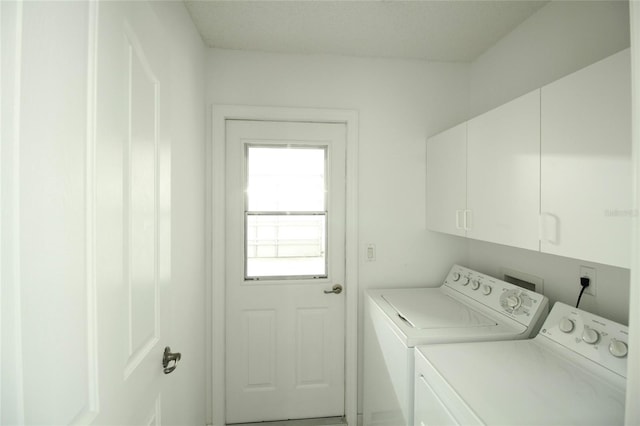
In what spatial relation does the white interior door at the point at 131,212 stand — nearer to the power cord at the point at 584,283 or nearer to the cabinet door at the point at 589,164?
the cabinet door at the point at 589,164

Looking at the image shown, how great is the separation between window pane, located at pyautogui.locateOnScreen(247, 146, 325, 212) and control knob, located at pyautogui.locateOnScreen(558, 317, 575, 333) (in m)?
1.42

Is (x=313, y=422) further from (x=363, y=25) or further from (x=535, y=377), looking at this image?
(x=363, y=25)

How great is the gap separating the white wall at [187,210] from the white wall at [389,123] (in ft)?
1.55

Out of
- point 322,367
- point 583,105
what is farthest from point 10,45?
point 322,367

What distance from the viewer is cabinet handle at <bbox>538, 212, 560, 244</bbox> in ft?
3.67

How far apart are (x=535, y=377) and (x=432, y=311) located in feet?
2.01

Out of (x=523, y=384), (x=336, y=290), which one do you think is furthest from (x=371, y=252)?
(x=523, y=384)

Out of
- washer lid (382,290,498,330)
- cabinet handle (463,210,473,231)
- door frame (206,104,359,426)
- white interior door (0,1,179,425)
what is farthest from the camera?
door frame (206,104,359,426)

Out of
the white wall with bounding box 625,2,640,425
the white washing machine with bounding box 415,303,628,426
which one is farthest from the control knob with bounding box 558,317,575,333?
the white wall with bounding box 625,2,640,425

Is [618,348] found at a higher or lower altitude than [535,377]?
higher

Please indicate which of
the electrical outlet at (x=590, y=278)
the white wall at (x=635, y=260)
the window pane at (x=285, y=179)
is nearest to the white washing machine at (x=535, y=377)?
the electrical outlet at (x=590, y=278)

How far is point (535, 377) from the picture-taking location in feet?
3.52

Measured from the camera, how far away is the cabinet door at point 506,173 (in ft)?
4.03

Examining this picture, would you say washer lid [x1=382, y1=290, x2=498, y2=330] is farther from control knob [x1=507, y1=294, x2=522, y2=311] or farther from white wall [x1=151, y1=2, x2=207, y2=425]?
white wall [x1=151, y1=2, x2=207, y2=425]
